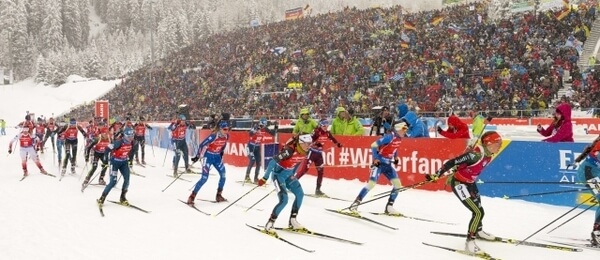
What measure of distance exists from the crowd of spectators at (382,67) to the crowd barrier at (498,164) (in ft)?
35.7

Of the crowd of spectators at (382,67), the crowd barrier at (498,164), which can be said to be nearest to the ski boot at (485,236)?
the crowd barrier at (498,164)

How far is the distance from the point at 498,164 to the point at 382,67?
21407 mm

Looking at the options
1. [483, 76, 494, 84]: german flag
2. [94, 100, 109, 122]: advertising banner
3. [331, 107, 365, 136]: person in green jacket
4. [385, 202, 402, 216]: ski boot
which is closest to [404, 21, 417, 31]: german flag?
[483, 76, 494, 84]: german flag

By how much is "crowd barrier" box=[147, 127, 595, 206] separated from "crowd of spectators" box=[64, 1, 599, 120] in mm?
10866

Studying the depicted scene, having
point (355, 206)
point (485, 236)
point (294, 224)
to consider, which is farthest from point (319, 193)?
point (485, 236)

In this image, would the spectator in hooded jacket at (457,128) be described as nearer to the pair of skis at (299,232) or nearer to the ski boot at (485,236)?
the ski boot at (485,236)

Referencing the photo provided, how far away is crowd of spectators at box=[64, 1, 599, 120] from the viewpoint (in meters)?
24.5

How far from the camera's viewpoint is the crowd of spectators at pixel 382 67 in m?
24.5

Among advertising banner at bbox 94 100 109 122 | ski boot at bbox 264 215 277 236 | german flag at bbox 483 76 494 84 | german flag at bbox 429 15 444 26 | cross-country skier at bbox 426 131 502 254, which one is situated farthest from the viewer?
german flag at bbox 429 15 444 26

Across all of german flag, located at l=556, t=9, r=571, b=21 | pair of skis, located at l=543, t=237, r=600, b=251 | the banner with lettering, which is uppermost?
the banner with lettering

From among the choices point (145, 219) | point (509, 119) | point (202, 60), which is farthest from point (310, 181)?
point (202, 60)

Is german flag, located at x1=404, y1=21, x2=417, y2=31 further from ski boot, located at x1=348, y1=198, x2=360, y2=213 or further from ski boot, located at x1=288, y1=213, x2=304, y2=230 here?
ski boot, located at x1=288, y1=213, x2=304, y2=230

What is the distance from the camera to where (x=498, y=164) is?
10852 millimetres

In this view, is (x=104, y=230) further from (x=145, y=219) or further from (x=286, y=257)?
(x=286, y=257)
